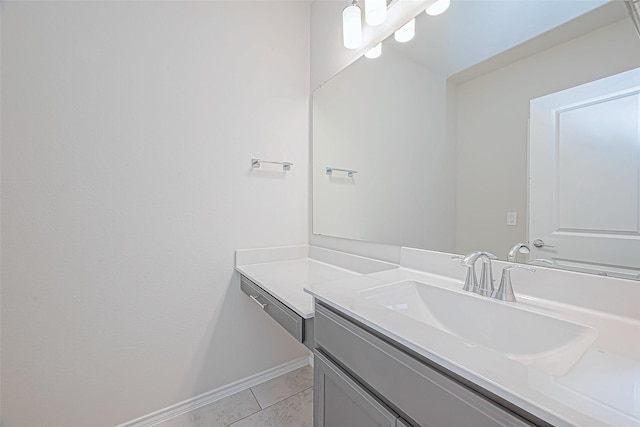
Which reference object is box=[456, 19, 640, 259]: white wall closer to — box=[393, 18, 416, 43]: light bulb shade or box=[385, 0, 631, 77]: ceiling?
box=[385, 0, 631, 77]: ceiling

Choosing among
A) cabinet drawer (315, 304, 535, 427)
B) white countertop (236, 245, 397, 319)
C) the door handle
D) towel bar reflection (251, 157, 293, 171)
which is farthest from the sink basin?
towel bar reflection (251, 157, 293, 171)

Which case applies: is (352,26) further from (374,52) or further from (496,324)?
(496,324)

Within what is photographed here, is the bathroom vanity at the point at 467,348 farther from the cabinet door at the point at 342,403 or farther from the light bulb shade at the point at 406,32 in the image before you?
the light bulb shade at the point at 406,32

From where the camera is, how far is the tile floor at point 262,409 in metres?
1.44

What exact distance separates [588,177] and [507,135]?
26cm

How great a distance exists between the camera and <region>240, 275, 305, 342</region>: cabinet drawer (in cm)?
101

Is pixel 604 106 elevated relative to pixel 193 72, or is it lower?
lower

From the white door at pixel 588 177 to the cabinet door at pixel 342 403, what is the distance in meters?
0.66

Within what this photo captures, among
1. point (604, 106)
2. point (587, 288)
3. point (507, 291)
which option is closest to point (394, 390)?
point (507, 291)

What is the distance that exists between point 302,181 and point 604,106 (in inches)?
58.2

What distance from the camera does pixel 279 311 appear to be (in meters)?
1.16

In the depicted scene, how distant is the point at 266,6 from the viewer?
1.73 metres

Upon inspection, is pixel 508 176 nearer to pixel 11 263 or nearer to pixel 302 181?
pixel 302 181

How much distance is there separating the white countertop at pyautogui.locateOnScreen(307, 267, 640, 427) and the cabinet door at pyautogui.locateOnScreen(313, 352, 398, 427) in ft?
0.67
